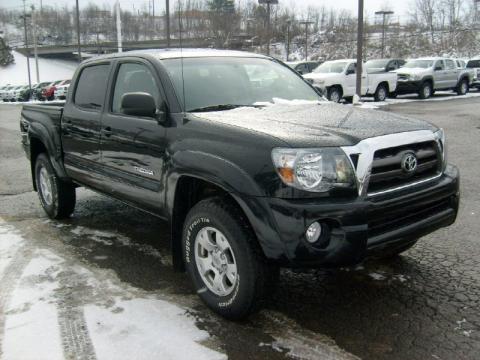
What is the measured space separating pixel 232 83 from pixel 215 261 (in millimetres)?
1593

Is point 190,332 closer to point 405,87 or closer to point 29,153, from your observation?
point 29,153

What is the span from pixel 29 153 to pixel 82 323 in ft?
11.2

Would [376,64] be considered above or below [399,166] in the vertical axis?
above

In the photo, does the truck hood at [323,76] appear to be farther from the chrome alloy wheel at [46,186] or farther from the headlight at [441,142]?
the headlight at [441,142]

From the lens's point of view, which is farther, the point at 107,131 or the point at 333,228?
the point at 107,131

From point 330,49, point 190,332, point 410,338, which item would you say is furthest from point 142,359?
point 330,49

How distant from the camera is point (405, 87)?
23.9 metres

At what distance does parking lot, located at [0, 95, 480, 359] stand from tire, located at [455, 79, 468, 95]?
2331cm

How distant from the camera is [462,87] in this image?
26.5 meters

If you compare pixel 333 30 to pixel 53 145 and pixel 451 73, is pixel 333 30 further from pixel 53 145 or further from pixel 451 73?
pixel 53 145

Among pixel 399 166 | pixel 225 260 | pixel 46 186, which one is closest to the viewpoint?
pixel 399 166

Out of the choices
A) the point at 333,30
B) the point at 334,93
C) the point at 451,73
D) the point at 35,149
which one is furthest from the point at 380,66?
the point at 333,30

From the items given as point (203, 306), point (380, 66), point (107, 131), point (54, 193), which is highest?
point (380, 66)

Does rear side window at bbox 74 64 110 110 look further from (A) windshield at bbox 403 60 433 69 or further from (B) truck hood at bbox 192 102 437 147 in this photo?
(A) windshield at bbox 403 60 433 69
